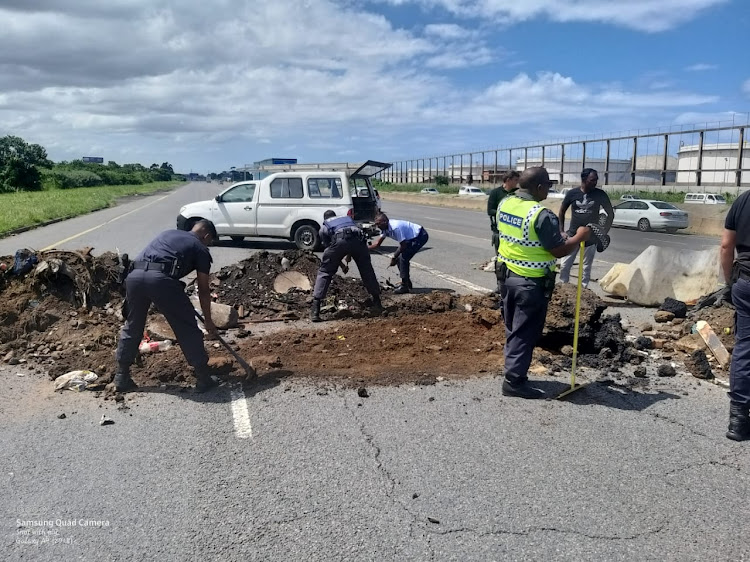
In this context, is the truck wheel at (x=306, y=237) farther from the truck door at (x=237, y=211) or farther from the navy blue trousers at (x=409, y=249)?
the navy blue trousers at (x=409, y=249)

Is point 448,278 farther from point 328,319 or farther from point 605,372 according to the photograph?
point 605,372

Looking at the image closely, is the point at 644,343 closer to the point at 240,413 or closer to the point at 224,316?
the point at 240,413

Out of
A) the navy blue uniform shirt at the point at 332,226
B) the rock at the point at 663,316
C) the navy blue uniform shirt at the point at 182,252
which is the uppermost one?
the navy blue uniform shirt at the point at 182,252

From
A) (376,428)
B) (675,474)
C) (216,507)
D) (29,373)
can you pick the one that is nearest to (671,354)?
(675,474)

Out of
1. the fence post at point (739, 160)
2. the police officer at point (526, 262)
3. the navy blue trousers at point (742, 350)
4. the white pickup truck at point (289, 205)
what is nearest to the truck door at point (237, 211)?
the white pickup truck at point (289, 205)

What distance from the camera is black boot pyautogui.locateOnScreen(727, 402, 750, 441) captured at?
14.4ft

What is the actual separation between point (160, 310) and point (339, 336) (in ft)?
7.97

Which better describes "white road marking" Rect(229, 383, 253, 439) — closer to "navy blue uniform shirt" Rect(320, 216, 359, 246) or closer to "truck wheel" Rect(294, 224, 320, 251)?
"navy blue uniform shirt" Rect(320, 216, 359, 246)

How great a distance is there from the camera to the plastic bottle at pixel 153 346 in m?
6.50

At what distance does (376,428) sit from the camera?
182 inches

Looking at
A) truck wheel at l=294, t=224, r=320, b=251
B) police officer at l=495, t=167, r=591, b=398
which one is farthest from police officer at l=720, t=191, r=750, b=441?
truck wheel at l=294, t=224, r=320, b=251

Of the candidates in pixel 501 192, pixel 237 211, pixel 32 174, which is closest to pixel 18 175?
pixel 32 174

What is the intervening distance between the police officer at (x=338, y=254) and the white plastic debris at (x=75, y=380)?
3055 mm

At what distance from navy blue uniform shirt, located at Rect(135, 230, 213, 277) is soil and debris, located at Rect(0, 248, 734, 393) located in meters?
1.13
